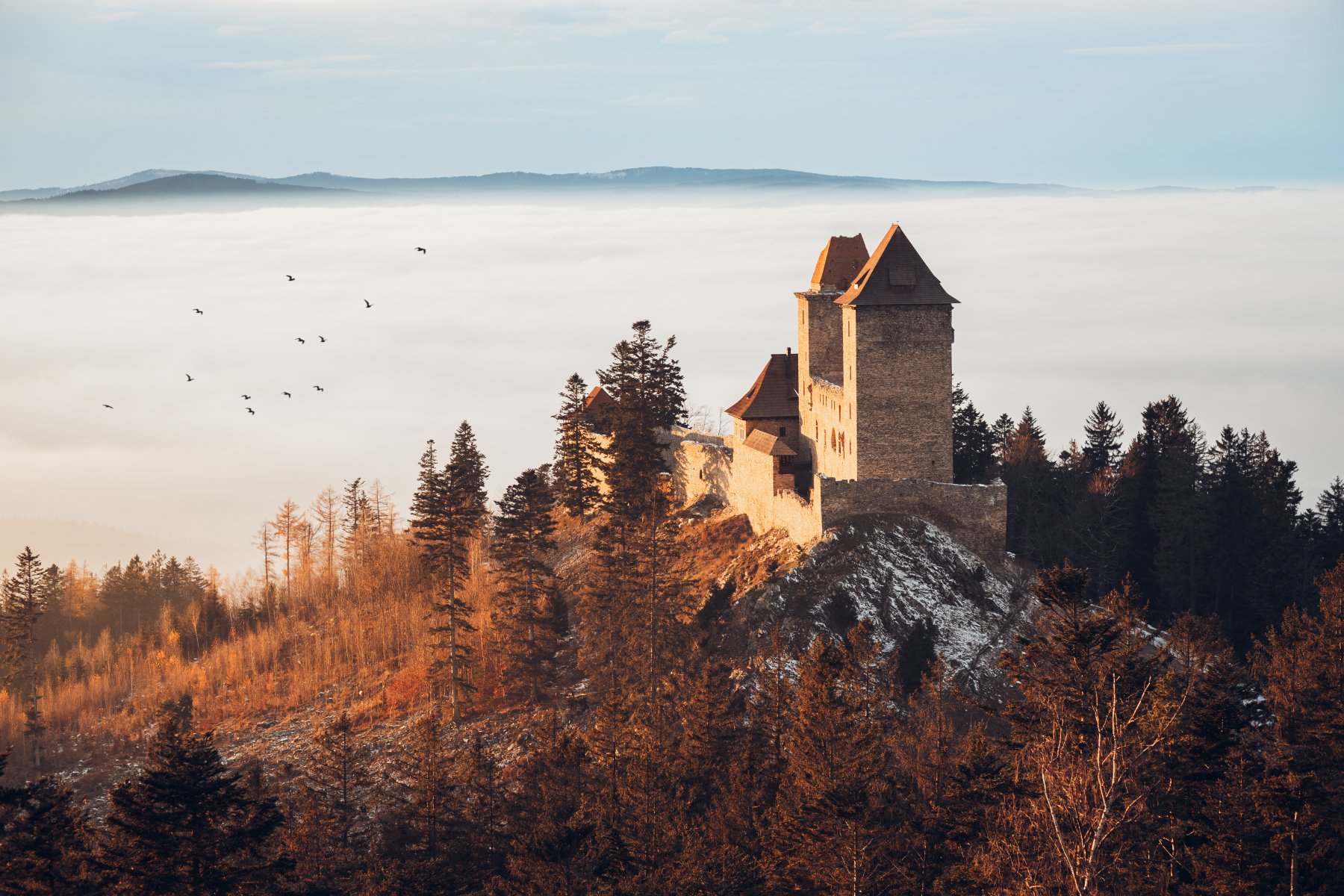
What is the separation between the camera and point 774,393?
6631cm

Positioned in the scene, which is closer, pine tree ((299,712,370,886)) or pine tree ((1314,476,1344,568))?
pine tree ((299,712,370,886))

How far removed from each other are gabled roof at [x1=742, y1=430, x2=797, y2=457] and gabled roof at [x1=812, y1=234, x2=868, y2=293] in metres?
6.66

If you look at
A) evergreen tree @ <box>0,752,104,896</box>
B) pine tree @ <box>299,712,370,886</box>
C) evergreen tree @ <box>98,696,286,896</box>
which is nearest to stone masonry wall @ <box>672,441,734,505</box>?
pine tree @ <box>299,712,370,886</box>

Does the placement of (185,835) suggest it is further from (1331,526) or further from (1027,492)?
(1331,526)

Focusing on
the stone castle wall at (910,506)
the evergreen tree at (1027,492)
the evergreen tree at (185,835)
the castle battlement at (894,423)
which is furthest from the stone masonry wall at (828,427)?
the evergreen tree at (185,835)

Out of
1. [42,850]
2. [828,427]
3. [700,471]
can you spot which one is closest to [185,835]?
[42,850]

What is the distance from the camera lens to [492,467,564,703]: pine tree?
188 feet

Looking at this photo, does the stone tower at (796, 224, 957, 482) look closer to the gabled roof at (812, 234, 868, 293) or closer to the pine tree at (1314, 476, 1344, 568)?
the gabled roof at (812, 234, 868, 293)

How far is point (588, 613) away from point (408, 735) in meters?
8.41

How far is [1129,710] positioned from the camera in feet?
107

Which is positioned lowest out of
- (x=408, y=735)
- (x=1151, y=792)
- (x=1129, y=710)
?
(x=408, y=735)

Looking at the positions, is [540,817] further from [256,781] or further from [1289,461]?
[1289,461]

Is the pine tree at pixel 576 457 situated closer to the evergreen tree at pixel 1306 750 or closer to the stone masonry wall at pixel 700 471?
the stone masonry wall at pixel 700 471

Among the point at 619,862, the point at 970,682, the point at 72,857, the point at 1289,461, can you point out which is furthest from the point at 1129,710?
the point at 1289,461
